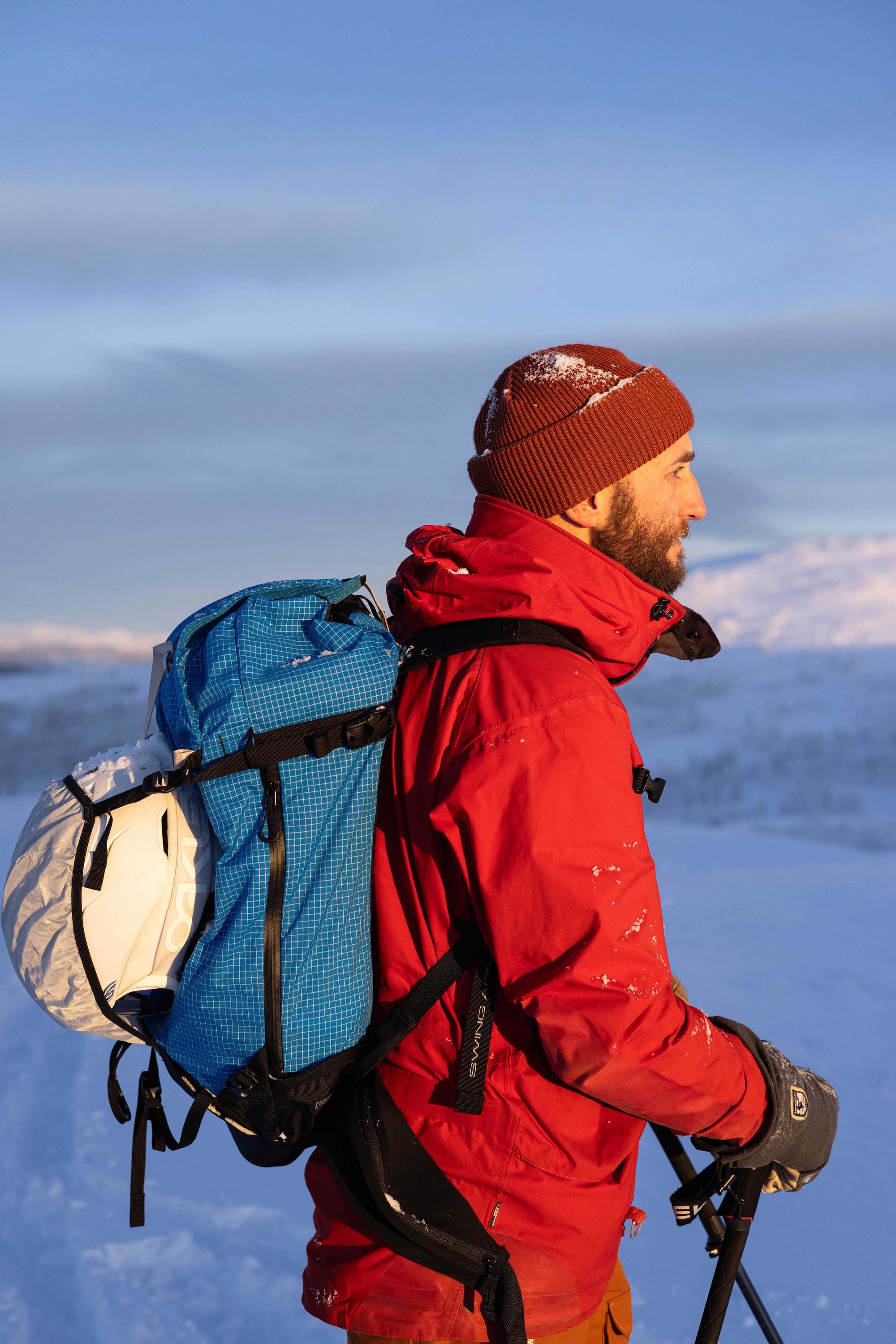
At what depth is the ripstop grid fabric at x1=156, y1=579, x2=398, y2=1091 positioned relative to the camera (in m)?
1.56

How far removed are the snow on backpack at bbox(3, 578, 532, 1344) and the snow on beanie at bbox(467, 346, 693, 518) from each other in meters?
0.41

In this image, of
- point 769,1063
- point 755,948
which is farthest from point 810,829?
point 769,1063

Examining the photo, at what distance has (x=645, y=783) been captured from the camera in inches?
66.6

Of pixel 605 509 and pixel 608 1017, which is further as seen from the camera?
pixel 605 509

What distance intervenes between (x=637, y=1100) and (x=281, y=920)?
0.56 meters

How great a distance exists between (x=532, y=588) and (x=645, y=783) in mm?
339

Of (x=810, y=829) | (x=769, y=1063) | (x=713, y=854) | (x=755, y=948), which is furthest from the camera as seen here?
(x=810, y=829)

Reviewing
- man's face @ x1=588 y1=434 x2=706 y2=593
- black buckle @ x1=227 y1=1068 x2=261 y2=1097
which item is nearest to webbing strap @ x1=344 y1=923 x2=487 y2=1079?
black buckle @ x1=227 y1=1068 x2=261 y2=1097

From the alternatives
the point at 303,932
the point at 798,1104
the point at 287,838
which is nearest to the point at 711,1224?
the point at 798,1104

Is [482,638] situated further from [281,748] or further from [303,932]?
[303,932]

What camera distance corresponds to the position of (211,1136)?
411 cm

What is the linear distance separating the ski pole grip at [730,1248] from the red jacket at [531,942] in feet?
0.89

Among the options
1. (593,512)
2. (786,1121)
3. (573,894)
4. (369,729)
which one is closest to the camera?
(573,894)

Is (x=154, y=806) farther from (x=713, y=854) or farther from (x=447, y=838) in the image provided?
(x=713, y=854)
